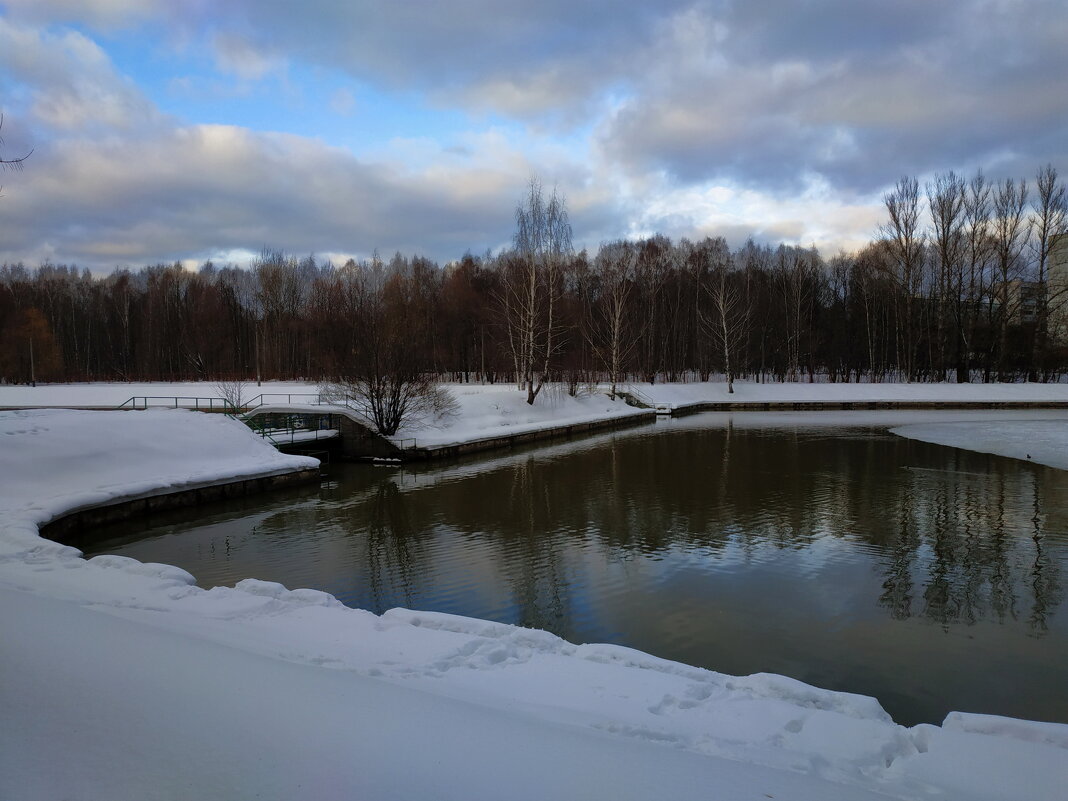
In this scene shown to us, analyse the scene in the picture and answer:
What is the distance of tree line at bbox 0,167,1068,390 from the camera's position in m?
45.3

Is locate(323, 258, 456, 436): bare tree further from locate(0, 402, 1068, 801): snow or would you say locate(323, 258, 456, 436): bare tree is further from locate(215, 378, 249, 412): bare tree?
locate(0, 402, 1068, 801): snow

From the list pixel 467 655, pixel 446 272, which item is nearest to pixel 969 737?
pixel 467 655

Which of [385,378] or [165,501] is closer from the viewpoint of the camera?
[165,501]

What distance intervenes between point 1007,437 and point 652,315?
2731cm

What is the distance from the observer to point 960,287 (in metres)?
46.8

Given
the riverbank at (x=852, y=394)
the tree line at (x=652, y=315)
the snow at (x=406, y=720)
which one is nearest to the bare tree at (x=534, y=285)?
the tree line at (x=652, y=315)

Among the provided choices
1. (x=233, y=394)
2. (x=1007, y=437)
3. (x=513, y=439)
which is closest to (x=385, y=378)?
(x=513, y=439)

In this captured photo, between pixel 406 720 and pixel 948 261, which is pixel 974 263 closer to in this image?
pixel 948 261

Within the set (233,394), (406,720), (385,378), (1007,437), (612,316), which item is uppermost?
(612,316)

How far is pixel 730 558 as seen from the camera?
9453mm

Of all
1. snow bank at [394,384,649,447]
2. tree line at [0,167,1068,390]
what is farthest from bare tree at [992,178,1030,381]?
snow bank at [394,384,649,447]

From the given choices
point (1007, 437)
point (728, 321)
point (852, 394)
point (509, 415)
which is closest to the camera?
point (1007, 437)

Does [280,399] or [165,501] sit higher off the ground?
[280,399]

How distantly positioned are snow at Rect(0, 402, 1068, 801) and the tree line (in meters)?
28.5
